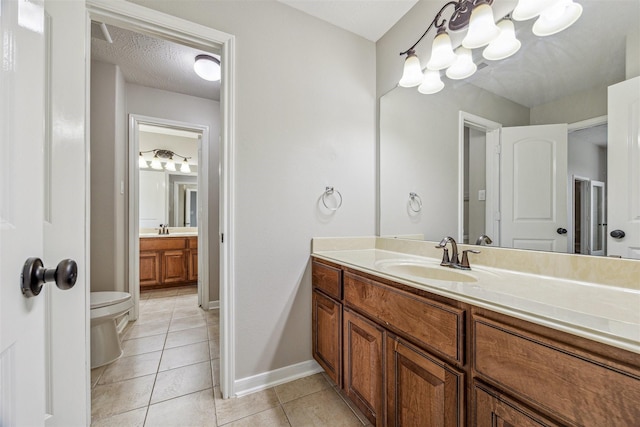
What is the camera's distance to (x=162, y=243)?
3736 mm

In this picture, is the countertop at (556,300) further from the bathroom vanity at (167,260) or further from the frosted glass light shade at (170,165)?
the frosted glass light shade at (170,165)

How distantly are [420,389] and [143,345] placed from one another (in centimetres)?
219

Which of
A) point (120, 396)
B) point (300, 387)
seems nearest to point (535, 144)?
point (300, 387)

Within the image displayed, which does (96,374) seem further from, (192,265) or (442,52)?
(442,52)

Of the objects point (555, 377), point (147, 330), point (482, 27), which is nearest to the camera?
point (555, 377)

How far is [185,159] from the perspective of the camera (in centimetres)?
431

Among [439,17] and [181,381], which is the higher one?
[439,17]

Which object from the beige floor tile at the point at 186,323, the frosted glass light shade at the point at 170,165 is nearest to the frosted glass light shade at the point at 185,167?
the frosted glass light shade at the point at 170,165

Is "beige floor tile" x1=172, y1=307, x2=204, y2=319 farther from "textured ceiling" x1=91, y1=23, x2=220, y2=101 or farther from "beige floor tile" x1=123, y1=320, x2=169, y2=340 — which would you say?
"textured ceiling" x1=91, y1=23, x2=220, y2=101

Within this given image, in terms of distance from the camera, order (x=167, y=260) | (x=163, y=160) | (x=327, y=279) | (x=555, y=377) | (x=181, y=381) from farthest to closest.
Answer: (x=163, y=160) → (x=167, y=260) → (x=181, y=381) → (x=327, y=279) → (x=555, y=377)

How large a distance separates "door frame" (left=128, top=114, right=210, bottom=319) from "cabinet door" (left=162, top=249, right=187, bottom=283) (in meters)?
0.95

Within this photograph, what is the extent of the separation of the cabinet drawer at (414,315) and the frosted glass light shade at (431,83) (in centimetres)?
124

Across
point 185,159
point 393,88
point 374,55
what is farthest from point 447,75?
point 185,159

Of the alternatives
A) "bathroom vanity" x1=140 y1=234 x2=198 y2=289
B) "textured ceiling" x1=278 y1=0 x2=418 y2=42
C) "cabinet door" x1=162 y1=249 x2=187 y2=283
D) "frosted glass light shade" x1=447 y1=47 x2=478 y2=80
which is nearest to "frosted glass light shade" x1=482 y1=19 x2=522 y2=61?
"frosted glass light shade" x1=447 y1=47 x2=478 y2=80
